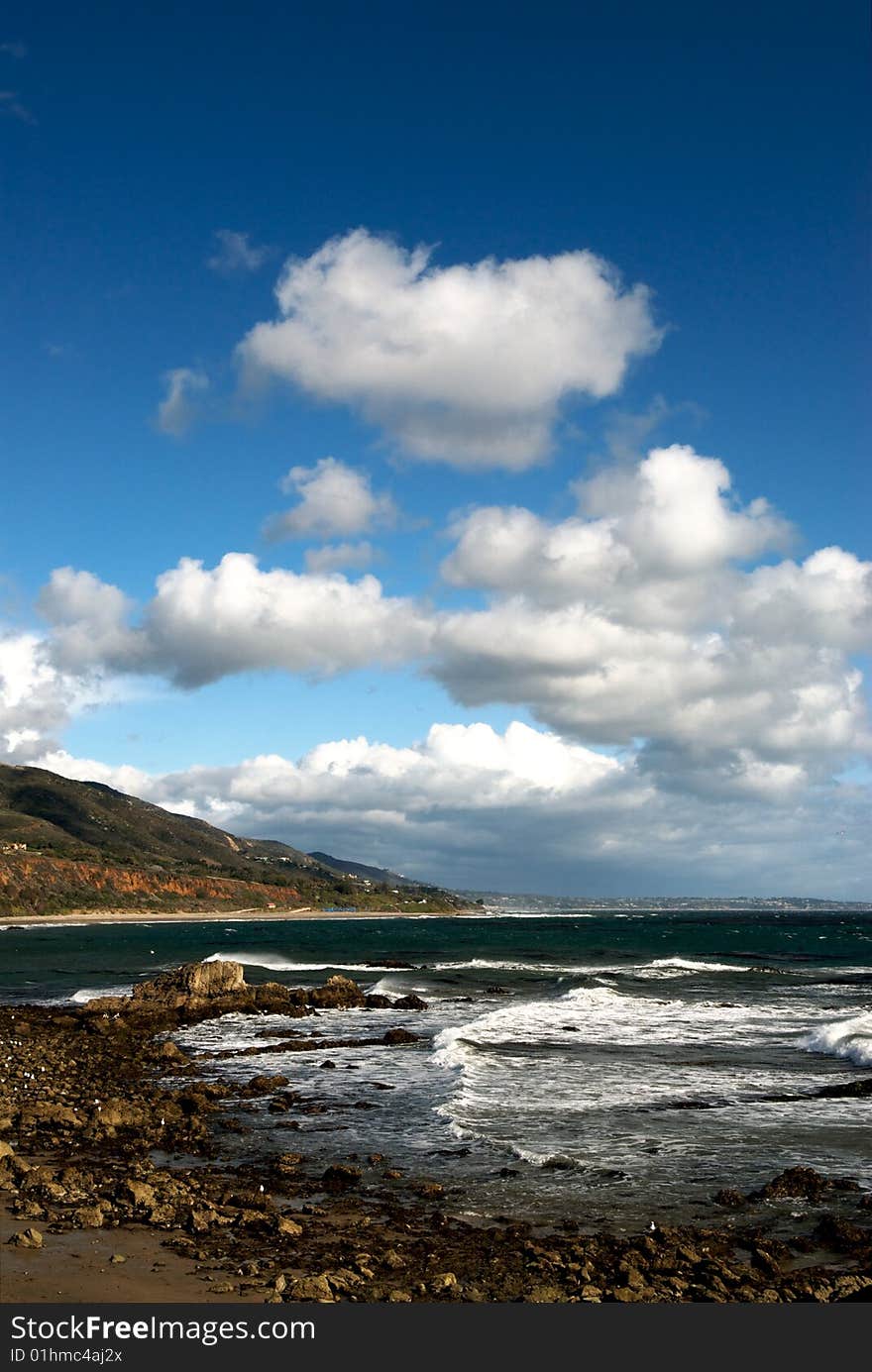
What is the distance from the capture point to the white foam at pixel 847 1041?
1355 inches

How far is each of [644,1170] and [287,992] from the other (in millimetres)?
34381

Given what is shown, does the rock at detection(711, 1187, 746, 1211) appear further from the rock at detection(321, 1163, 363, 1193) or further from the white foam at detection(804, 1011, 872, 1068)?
the white foam at detection(804, 1011, 872, 1068)

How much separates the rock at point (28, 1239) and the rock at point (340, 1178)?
20.0 ft

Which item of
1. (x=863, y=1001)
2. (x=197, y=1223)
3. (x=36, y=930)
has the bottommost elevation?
(x=36, y=930)

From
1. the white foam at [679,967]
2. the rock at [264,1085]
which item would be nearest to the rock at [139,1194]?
the rock at [264,1085]

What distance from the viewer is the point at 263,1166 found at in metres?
19.7

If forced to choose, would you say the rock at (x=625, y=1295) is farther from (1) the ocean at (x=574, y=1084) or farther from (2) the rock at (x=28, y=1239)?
(2) the rock at (x=28, y=1239)

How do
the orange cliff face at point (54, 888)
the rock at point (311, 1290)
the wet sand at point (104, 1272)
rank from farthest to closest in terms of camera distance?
the orange cliff face at point (54, 888), the rock at point (311, 1290), the wet sand at point (104, 1272)

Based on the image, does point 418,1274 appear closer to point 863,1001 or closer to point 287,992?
point 287,992

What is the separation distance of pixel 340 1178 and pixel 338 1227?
10.6ft

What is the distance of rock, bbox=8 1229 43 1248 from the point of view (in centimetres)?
1353

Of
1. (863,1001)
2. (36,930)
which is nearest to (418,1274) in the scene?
(863,1001)

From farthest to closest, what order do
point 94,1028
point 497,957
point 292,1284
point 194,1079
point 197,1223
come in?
point 497,957, point 94,1028, point 194,1079, point 197,1223, point 292,1284

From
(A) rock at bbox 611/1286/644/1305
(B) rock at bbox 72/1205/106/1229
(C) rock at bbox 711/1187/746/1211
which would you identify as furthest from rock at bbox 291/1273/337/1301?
(C) rock at bbox 711/1187/746/1211
